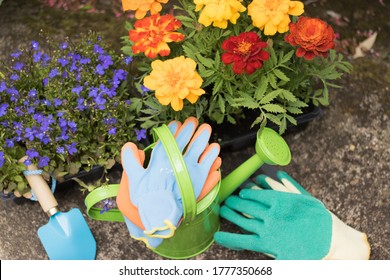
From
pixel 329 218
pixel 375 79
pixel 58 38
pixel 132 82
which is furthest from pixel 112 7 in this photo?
pixel 329 218

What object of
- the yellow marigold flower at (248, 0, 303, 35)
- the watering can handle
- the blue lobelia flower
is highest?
the yellow marigold flower at (248, 0, 303, 35)

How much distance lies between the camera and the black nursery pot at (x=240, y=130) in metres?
2.05

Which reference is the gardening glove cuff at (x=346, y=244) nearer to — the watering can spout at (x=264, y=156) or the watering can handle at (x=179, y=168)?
the watering can spout at (x=264, y=156)

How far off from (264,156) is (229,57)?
342 millimetres

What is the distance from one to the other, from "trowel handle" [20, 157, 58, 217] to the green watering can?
0.14 metres

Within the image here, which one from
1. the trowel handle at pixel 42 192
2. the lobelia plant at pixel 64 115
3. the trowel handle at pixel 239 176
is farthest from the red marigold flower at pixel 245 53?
the trowel handle at pixel 42 192

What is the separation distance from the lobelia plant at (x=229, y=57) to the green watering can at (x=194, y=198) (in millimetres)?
86

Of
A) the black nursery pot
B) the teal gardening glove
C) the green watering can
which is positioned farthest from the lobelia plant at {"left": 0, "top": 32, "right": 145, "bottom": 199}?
the teal gardening glove

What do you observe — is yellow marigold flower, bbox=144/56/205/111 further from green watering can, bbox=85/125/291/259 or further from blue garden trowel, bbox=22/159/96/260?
blue garden trowel, bbox=22/159/96/260

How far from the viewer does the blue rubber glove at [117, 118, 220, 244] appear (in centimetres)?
162

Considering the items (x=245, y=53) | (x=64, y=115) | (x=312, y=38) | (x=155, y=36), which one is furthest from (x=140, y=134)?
(x=312, y=38)

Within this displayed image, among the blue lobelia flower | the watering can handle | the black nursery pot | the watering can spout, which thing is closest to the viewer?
the watering can handle

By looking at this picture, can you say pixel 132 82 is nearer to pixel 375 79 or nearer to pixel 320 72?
pixel 320 72

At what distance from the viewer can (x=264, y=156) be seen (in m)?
1.80
